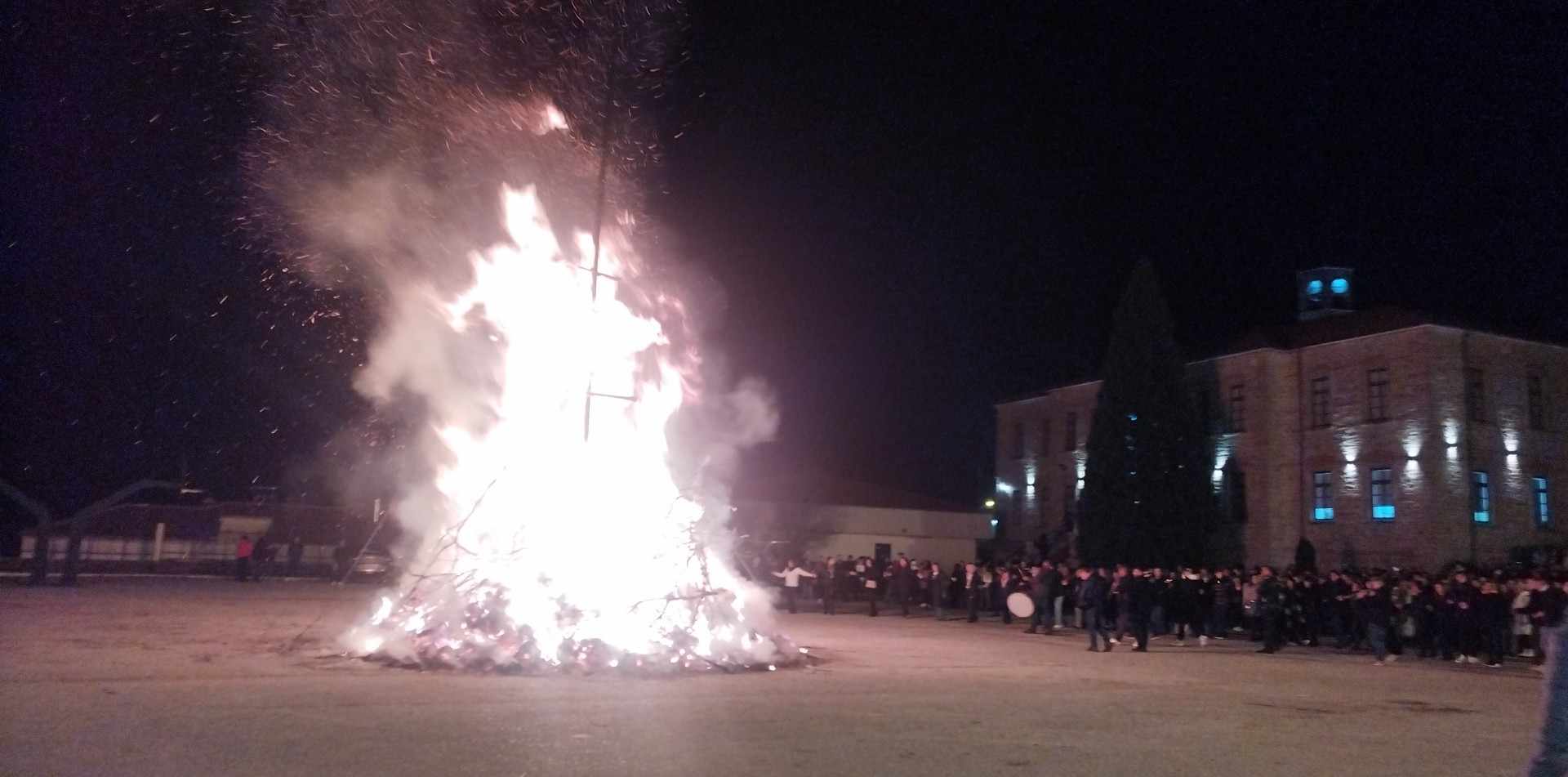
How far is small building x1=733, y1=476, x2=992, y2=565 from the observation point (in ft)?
162

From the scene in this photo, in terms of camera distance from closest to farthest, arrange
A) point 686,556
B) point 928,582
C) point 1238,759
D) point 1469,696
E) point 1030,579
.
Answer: point 1238,759
point 1469,696
point 686,556
point 1030,579
point 928,582

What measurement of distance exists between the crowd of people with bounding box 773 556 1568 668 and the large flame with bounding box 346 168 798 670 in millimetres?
8788

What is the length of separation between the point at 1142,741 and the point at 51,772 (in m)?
8.56

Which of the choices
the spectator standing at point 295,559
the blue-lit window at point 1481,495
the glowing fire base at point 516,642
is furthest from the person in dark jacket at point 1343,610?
the spectator standing at point 295,559

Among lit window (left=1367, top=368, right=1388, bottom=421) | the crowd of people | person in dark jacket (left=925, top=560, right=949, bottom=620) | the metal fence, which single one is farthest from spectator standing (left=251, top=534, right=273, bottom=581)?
lit window (left=1367, top=368, right=1388, bottom=421)

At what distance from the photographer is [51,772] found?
305 inches

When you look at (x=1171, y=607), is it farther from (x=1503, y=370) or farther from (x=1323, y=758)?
(x=1503, y=370)

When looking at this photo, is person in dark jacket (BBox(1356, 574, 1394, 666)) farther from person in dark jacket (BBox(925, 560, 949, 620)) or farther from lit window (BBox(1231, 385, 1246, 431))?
lit window (BBox(1231, 385, 1246, 431))

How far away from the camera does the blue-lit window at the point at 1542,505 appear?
4441 centimetres

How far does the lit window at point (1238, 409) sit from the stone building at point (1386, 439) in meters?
0.07

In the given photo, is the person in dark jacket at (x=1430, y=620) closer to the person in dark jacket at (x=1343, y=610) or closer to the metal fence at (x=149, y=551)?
the person in dark jacket at (x=1343, y=610)

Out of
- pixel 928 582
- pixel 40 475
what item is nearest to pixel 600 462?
pixel 928 582

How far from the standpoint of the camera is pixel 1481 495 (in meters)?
42.9

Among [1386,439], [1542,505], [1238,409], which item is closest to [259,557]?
[1238,409]
